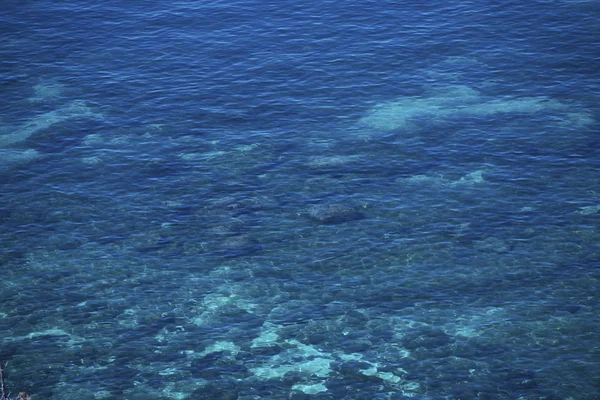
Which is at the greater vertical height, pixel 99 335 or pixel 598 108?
pixel 598 108

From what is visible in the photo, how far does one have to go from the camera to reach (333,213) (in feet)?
292

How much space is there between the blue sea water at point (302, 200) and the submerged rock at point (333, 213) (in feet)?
0.89

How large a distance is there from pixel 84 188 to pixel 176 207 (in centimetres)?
1264

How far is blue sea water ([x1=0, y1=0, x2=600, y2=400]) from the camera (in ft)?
228

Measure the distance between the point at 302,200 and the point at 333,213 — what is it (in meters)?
4.69

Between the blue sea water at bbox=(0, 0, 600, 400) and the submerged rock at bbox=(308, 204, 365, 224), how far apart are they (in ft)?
0.89

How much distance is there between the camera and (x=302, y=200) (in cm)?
9181

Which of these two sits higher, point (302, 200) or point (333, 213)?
point (302, 200)

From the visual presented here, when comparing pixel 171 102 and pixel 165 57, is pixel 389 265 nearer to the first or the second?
pixel 171 102

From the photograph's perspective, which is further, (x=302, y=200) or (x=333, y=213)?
(x=302, y=200)

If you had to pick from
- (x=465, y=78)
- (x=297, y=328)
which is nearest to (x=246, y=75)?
(x=465, y=78)

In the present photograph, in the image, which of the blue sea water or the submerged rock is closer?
the blue sea water

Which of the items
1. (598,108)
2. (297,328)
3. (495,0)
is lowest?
(297,328)

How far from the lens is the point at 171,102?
113 meters
